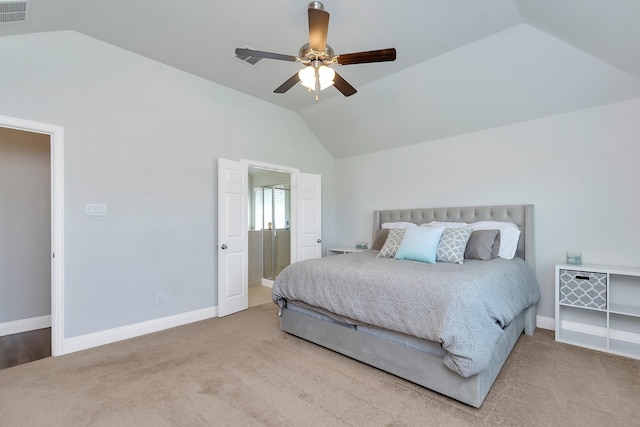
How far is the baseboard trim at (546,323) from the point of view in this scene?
3.35 meters

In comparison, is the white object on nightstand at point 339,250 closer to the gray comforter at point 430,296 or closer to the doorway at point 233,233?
the doorway at point 233,233

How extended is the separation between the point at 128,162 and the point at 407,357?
3.28m

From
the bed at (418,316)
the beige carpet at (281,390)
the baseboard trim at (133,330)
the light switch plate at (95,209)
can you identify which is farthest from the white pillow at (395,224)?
the light switch plate at (95,209)

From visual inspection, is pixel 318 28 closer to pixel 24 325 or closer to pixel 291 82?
pixel 291 82

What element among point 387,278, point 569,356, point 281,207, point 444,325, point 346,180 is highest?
point 346,180

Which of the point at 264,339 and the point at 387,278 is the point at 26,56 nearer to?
the point at 264,339

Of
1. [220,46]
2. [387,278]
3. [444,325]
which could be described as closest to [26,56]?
[220,46]

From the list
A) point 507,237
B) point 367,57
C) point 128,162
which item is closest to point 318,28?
point 367,57

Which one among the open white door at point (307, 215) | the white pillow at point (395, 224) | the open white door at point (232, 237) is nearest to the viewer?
the open white door at point (232, 237)

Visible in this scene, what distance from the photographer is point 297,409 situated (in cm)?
196

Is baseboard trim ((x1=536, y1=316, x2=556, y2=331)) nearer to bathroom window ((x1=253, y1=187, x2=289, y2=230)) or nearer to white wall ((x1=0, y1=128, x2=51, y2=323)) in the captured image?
bathroom window ((x1=253, y1=187, x2=289, y2=230))

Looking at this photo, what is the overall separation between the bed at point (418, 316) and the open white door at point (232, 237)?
Answer: 3.38 ft

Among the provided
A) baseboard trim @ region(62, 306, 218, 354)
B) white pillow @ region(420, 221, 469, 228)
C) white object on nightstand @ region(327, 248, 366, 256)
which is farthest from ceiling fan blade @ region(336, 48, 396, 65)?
baseboard trim @ region(62, 306, 218, 354)

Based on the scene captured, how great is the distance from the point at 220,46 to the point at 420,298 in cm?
305
